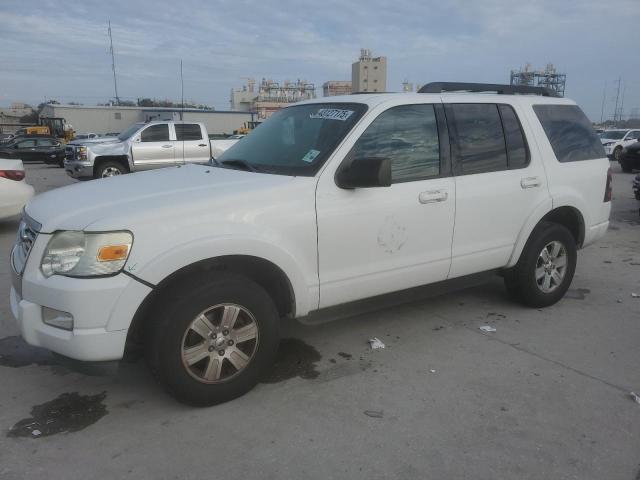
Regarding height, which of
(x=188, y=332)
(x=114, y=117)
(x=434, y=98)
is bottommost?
(x=188, y=332)

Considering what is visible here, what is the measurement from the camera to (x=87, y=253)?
271 cm

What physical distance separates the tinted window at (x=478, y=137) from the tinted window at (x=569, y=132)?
23.2 inches

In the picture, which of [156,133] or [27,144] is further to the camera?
[27,144]

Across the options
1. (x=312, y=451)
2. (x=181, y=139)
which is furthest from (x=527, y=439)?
(x=181, y=139)

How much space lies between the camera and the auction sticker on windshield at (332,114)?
143 inches

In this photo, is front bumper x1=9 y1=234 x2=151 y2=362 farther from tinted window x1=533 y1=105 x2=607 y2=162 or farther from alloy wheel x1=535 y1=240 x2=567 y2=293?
tinted window x1=533 y1=105 x2=607 y2=162

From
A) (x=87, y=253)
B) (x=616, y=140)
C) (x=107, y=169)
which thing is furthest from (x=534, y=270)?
(x=616, y=140)

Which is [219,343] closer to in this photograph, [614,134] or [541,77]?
[614,134]

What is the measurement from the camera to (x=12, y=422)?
298 centimetres

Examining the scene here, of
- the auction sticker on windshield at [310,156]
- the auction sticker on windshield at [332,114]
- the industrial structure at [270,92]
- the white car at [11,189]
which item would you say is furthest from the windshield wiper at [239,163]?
the industrial structure at [270,92]

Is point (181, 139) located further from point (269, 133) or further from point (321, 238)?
point (321, 238)

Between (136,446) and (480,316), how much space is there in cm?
307

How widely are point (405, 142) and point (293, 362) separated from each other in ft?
5.83

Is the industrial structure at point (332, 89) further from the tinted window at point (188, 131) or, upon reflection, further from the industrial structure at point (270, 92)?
the industrial structure at point (270, 92)
